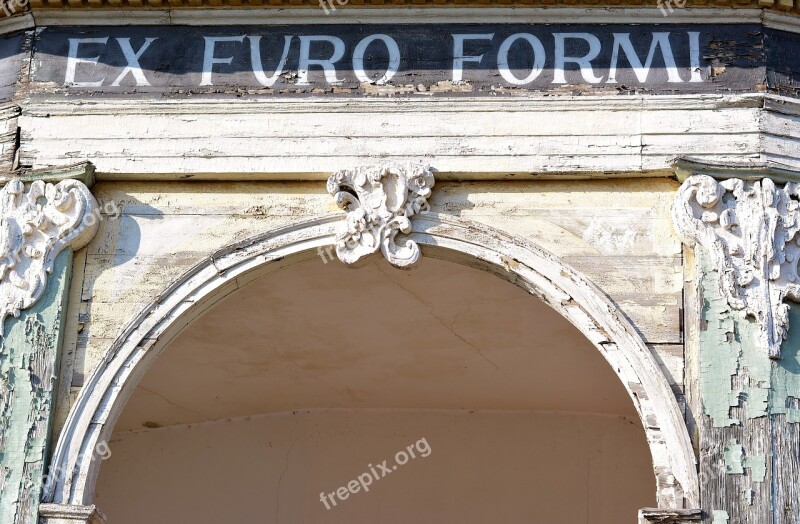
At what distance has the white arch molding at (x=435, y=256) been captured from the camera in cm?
696

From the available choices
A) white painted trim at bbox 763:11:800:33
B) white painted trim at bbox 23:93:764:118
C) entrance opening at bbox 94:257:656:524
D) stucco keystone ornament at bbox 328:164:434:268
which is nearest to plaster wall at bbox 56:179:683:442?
stucco keystone ornament at bbox 328:164:434:268

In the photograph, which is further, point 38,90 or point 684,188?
point 38,90

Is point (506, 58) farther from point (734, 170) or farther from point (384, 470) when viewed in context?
point (384, 470)

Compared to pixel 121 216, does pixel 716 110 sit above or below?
above

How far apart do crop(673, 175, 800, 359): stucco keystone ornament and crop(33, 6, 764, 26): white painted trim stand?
93cm

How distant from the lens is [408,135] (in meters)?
7.69

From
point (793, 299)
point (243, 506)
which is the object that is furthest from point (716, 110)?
point (243, 506)

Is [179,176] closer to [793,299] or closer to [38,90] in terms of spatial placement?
[38,90]

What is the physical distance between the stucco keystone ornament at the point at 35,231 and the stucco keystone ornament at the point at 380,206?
1.24 meters

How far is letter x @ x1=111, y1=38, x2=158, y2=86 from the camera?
26.1 ft

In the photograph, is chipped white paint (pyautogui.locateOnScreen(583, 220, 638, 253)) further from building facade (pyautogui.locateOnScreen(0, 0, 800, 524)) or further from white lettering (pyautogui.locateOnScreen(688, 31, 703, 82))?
white lettering (pyautogui.locateOnScreen(688, 31, 703, 82))

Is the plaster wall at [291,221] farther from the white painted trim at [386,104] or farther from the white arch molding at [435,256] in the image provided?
the white painted trim at [386,104]

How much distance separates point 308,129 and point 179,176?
680 millimetres

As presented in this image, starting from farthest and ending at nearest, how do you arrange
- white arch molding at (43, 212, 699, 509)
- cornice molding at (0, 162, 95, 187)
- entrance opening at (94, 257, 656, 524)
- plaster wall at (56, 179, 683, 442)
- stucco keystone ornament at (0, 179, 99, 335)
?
1. entrance opening at (94, 257, 656, 524)
2. cornice molding at (0, 162, 95, 187)
3. stucco keystone ornament at (0, 179, 99, 335)
4. plaster wall at (56, 179, 683, 442)
5. white arch molding at (43, 212, 699, 509)
